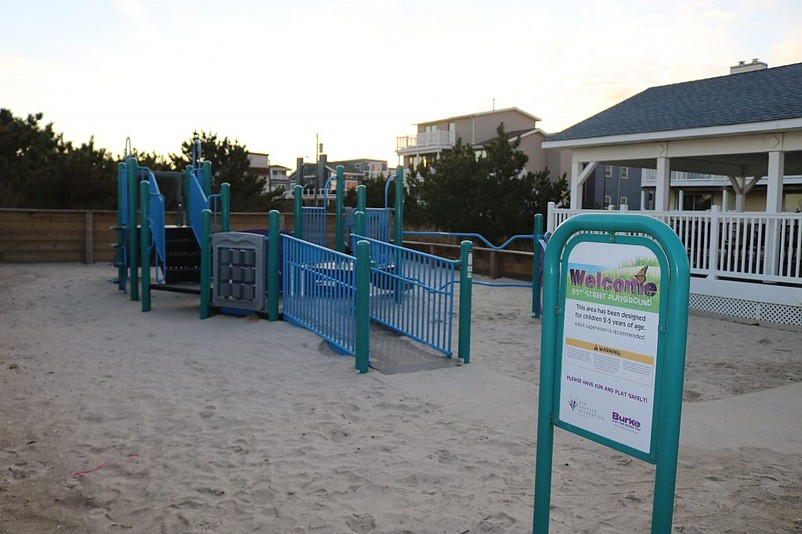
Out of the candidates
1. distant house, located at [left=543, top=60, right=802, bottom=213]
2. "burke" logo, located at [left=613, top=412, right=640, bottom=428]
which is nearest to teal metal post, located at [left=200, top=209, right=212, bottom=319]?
"burke" logo, located at [left=613, top=412, right=640, bottom=428]

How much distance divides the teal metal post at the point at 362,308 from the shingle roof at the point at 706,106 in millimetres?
8657

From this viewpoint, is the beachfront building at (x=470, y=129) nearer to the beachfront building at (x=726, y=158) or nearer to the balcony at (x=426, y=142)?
the balcony at (x=426, y=142)

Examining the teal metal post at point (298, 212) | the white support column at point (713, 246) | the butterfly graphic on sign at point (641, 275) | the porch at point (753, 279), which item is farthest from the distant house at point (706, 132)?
the butterfly graphic on sign at point (641, 275)

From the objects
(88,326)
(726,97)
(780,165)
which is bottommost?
(88,326)

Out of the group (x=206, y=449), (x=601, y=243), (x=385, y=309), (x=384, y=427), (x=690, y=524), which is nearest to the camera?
(x=601, y=243)

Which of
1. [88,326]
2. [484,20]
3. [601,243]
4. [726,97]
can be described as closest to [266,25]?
[484,20]

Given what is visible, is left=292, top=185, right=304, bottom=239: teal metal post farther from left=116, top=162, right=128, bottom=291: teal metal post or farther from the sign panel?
the sign panel

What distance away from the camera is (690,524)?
12.1 feet

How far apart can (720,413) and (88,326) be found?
8086 mm

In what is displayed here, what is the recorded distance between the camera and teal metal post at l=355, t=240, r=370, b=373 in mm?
7051

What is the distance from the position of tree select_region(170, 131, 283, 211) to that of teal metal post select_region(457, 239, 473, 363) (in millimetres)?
25392

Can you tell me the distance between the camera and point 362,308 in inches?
280

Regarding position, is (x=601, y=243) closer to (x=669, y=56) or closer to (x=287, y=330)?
(x=287, y=330)

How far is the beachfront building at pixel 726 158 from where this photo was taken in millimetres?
11352
